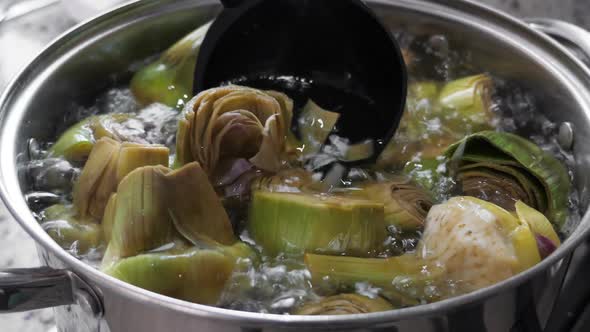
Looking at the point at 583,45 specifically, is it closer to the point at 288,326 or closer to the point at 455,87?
the point at 455,87

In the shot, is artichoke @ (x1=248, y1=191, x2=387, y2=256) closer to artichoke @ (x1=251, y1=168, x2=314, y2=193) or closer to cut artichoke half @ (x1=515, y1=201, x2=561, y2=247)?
artichoke @ (x1=251, y1=168, x2=314, y2=193)

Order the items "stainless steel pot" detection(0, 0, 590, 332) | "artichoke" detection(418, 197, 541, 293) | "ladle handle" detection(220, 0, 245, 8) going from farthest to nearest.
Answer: "ladle handle" detection(220, 0, 245, 8)
"artichoke" detection(418, 197, 541, 293)
"stainless steel pot" detection(0, 0, 590, 332)

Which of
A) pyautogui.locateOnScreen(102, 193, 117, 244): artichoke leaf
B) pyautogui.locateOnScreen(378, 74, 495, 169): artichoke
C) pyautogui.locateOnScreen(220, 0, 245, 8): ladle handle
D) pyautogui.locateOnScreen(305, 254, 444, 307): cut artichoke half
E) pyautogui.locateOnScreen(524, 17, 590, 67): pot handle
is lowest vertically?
pyautogui.locateOnScreen(305, 254, 444, 307): cut artichoke half

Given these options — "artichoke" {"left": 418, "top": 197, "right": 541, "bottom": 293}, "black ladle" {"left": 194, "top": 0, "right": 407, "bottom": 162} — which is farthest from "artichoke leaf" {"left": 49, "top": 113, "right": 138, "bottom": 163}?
"artichoke" {"left": 418, "top": 197, "right": 541, "bottom": 293}

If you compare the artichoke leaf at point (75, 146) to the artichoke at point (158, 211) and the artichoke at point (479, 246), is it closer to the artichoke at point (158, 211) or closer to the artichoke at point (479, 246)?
the artichoke at point (158, 211)

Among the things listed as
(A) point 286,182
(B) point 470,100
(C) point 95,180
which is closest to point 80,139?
(C) point 95,180

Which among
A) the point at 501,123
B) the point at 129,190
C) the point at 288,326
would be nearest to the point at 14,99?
the point at 129,190
